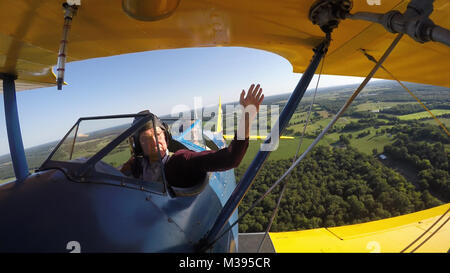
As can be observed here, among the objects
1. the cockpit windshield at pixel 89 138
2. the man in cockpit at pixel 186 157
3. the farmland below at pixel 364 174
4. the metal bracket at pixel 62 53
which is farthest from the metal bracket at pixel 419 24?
the farmland below at pixel 364 174

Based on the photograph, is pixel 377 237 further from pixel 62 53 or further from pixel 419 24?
pixel 62 53

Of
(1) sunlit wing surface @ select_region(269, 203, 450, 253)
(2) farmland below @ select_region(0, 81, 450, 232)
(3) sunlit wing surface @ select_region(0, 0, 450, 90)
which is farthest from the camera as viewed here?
(2) farmland below @ select_region(0, 81, 450, 232)

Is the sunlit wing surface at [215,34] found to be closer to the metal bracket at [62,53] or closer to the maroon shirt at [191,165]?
the metal bracket at [62,53]

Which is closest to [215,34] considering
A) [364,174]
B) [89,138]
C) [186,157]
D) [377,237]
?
[186,157]

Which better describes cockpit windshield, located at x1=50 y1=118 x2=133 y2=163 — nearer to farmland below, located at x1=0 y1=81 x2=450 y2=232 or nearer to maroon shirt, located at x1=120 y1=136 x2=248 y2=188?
maroon shirt, located at x1=120 y1=136 x2=248 y2=188

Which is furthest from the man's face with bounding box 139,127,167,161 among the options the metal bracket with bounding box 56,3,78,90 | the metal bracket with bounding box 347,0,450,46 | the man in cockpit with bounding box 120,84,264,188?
the metal bracket with bounding box 347,0,450,46
